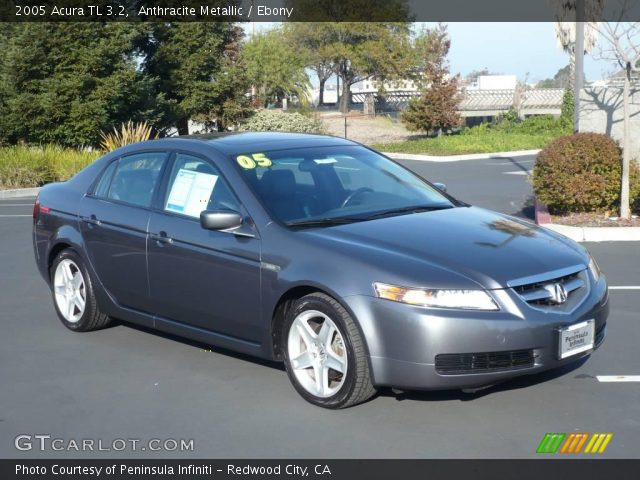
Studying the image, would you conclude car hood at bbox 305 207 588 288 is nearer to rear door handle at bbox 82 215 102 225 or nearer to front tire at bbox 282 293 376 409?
front tire at bbox 282 293 376 409

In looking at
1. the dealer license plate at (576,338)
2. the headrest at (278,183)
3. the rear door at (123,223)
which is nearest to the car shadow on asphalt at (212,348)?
the rear door at (123,223)

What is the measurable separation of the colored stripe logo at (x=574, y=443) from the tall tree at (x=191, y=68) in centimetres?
2785

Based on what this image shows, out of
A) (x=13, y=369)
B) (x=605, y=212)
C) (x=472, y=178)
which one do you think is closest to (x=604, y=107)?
(x=605, y=212)

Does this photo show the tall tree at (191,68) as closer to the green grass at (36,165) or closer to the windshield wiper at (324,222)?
the green grass at (36,165)

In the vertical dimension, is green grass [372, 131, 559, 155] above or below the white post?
below

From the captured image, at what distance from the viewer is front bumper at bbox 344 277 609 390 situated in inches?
206

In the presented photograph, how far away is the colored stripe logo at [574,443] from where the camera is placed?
497 cm

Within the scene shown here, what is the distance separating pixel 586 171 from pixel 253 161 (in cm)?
784

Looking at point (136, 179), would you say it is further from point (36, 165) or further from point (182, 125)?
point (182, 125)

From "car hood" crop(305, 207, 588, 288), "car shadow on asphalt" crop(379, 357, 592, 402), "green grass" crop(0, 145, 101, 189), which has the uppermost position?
"car hood" crop(305, 207, 588, 288)

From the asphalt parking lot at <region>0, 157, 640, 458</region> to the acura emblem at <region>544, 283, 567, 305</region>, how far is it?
663 mm

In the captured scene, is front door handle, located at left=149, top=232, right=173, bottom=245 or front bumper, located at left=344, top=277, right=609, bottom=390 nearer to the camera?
front bumper, located at left=344, top=277, right=609, bottom=390
